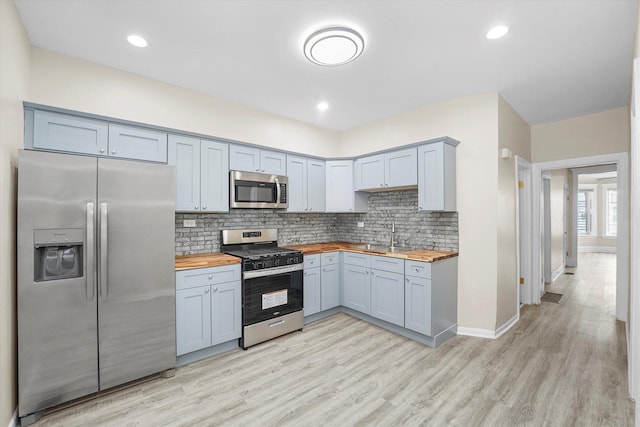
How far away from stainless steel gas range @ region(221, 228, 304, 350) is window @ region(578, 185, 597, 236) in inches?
444

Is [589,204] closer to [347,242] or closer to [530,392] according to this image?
[347,242]

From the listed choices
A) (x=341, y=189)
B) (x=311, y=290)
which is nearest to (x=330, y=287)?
(x=311, y=290)

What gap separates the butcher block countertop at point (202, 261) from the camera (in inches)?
105

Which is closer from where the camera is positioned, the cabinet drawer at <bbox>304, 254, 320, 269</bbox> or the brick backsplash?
the brick backsplash

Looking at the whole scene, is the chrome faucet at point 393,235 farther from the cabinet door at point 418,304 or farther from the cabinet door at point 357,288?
the cabinet door at point 418,304

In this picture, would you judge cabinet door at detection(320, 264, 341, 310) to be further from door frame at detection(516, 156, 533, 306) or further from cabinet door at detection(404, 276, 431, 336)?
door frame at detection(516, 156, 533, 306)

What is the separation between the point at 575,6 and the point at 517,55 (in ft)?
1.92

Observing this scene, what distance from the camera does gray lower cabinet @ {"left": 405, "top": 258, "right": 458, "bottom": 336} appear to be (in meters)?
3.03

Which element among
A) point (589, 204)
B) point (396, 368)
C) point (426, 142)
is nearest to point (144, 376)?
point (396, 368)

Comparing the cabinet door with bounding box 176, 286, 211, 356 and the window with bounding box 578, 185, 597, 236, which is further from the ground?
the window with bounding box 578, 185, 597, 236

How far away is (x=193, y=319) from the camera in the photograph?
268 cm

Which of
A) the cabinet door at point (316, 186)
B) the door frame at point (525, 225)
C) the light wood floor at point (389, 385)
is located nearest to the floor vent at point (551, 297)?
the door frame at point (525, 225)

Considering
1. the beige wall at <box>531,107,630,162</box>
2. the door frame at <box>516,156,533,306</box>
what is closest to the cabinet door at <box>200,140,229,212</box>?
the door frame at <box>516,156,533,306</box>

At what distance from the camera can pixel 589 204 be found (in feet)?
31.8
